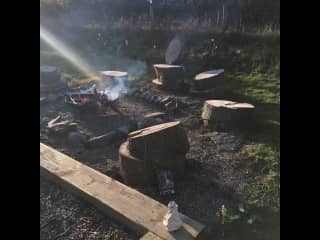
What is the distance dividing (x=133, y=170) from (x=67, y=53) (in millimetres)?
9043

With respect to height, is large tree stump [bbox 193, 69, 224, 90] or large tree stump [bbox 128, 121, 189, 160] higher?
large tree stump [bbox 193, 69, 224, 90]

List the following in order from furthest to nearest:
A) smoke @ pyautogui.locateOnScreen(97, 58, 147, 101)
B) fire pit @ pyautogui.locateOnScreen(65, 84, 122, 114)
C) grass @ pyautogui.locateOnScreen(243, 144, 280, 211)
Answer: smoke @ pyautogui.locateOnScreen(97, 58, 147, 101)
fire pit @ pyautogui.locateOnScreen(65, 84, 122, 114)
grass @ pyautogui.locateOnScreen(243, 144, 280, 211)

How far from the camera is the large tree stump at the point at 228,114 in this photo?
4816 millimetres

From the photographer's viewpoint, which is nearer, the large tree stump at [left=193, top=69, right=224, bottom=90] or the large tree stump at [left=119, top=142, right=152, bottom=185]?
the large tree stump at [left=119, top=142, right=152, bottom=185]

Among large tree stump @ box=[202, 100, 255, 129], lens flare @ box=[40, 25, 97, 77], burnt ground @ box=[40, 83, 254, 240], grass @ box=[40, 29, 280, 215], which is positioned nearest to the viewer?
burnt ground @ box=[40, 83, 254, 240]

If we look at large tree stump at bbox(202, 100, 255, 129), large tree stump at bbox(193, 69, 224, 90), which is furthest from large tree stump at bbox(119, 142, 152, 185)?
large tree stump at bbox(193, 69, 224, 90)

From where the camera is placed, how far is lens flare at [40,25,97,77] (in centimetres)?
913

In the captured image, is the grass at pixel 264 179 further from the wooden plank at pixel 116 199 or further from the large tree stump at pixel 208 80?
the large tree stump at pixel 208 80

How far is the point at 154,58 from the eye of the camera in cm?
936

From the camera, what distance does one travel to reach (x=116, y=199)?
2924 mm

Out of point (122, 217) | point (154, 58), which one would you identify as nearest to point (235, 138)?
point (122, 217)

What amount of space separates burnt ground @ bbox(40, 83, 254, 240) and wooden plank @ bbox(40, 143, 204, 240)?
0.09 meters

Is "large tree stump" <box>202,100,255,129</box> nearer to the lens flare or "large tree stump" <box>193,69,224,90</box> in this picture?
"large tree stump" <box>193,69,224,90</box>
